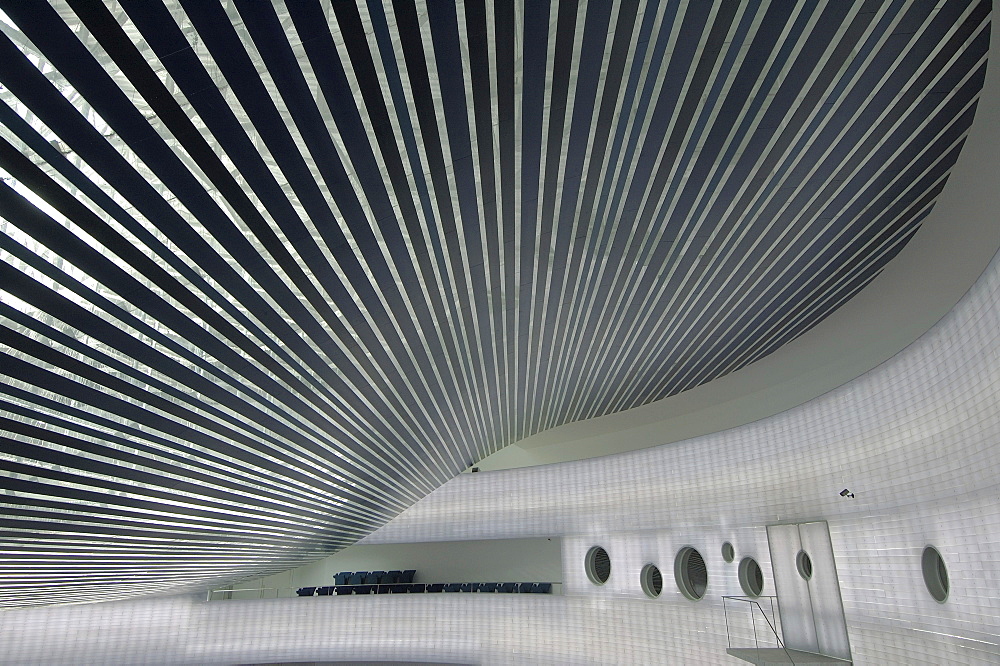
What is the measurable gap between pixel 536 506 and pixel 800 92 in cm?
1089

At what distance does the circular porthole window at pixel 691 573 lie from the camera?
432 inches

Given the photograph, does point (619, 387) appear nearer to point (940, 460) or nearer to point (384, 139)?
point (940, 460)

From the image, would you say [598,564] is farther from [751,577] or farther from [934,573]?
[934,573]

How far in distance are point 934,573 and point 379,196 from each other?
241 inches

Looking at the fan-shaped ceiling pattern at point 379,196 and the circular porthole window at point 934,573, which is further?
the circular porthole window at point 934,573

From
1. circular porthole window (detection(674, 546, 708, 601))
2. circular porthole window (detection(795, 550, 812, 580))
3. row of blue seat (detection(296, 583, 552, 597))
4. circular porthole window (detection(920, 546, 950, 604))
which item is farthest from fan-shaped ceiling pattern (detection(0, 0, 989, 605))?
row of blue seat (detection(296, 583, 552, 597))

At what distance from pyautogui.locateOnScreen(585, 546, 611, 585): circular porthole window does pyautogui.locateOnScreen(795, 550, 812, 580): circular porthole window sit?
465cm

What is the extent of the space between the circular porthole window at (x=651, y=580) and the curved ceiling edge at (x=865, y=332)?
6.88ft

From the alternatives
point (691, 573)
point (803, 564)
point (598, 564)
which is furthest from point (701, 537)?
point (598, 564)

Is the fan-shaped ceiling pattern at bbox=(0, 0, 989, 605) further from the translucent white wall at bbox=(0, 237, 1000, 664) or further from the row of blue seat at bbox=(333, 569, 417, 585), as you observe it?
the row of blue seat at bbox=(333, 569, 417, 585)

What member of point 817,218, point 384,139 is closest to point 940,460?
point 817,218

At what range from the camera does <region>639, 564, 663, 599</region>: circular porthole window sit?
11515 millimetres

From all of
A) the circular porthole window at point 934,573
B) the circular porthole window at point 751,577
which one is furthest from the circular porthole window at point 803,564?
the circular porthole window at point 934,573

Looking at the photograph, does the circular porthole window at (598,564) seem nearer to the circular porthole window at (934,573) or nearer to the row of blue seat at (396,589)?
the row of blue seat at (396,589)
